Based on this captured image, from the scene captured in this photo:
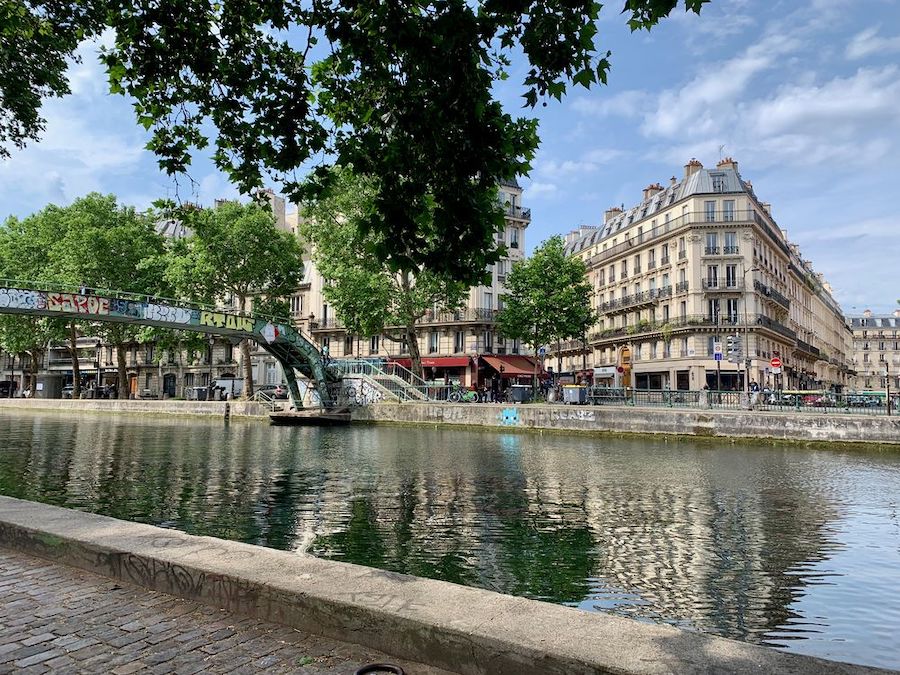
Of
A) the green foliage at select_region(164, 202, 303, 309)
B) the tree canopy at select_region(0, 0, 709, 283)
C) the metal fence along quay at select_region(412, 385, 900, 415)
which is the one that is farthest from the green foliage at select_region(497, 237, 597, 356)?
the tree canopy at select_region(0, 0, 709, 283)

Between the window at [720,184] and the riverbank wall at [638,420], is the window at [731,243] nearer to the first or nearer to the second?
the window at [720,184]

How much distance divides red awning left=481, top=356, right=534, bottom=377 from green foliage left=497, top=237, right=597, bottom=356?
4524 mm

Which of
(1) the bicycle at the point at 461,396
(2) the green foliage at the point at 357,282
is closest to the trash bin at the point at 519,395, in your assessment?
(1) the bicycle at the point at 461,396

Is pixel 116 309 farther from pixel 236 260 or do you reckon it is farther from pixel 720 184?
pixel 720 184

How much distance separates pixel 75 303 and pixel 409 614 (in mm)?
27505

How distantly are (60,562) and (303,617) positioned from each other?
2.87 metres

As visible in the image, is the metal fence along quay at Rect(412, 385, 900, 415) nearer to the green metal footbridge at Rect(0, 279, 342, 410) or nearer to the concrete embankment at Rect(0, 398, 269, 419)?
the green metal footbridge at Rect(0, 279, 342, 410)

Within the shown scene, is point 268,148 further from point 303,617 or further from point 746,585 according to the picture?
point 746,585

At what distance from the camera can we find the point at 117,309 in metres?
27.6

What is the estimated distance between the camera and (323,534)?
29.7ft

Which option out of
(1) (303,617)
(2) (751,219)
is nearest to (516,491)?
(1) (303,617)

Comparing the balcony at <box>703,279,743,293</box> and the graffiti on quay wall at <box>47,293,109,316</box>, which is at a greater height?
the balcony at <box>703,279,743,293</box>

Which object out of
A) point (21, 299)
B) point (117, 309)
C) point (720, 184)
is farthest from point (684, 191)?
point (21, 299)

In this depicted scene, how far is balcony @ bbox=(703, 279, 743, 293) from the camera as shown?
50997mm
